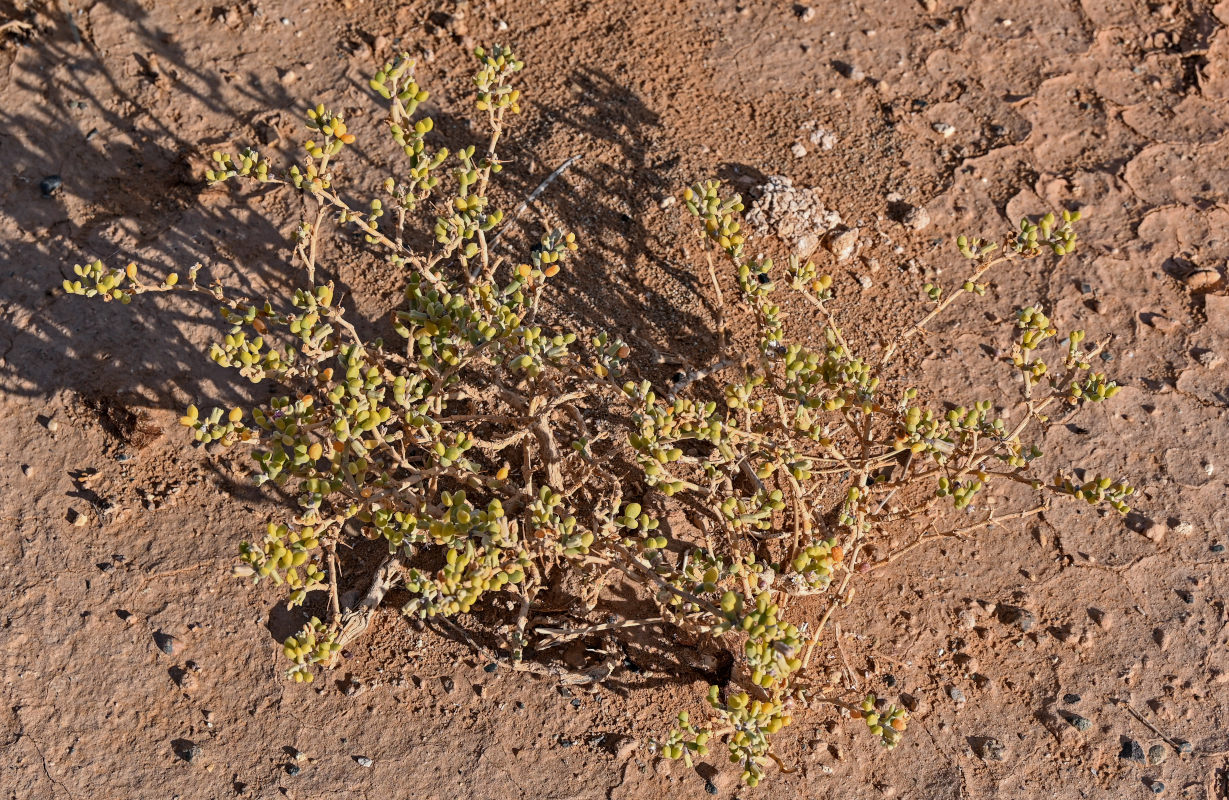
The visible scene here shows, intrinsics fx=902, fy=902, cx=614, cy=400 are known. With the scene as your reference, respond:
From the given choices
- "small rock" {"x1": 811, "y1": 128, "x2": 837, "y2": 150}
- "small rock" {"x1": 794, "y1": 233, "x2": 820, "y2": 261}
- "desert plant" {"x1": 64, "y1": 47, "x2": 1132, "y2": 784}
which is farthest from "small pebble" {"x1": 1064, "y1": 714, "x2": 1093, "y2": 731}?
"small rock" {"x1": 811, "y1": 128, "x2": 837, "y2": 150}

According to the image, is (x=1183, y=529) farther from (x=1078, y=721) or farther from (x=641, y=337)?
(x=641, y=337)

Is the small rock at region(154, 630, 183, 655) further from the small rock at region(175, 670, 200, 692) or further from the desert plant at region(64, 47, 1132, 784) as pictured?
the desert plant at region(64, 47, 1132, 784)

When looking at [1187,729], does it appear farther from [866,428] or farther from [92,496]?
[92,496]

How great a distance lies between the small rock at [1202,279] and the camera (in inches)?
121

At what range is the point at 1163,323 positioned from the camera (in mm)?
3021

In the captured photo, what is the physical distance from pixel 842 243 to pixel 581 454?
4.32 ft

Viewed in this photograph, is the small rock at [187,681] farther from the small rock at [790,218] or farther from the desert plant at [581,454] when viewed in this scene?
the small rock at [790,218]

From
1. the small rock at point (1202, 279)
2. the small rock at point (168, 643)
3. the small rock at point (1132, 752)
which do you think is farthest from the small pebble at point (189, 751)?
the small rock at point (1202, 279)

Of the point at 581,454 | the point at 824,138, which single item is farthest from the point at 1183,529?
the point at 581,454

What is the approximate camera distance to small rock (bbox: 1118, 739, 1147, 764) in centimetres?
253

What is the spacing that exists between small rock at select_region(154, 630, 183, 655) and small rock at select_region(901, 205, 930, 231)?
2706 mm

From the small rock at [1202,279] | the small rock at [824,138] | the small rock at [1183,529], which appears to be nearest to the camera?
the small rock at [1183,529]

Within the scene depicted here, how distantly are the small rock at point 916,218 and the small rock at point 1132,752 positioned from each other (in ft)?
5.67

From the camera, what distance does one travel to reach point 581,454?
7.73ft
